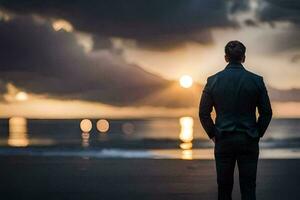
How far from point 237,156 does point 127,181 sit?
7.06m

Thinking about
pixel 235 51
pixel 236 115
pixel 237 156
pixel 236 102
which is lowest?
pixel 237 156

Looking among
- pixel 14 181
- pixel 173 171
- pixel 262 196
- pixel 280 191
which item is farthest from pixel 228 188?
pixel 173 171

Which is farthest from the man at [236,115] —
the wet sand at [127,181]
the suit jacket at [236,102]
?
the wet sand at [127,181]

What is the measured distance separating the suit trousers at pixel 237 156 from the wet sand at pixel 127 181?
409cm

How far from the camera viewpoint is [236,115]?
5875 mm

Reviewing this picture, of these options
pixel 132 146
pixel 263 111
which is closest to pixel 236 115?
pixel 263 111

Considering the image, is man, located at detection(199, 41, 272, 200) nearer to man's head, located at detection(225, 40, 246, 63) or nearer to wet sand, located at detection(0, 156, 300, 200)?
man's head, located at detection(225, 40, 246, 63)

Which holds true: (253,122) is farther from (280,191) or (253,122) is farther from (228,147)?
(280,191)

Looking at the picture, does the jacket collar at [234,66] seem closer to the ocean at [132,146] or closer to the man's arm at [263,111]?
the man's arm at [263,111]

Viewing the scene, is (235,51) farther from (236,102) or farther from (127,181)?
(127,181)

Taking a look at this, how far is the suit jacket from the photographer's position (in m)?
5.86

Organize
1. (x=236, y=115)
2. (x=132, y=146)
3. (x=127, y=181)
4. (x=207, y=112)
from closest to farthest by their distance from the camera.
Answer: (x=236, y=115), (x=207, y=112), (x=127, y=181), (x=132, y=146)

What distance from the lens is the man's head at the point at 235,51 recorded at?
598cm

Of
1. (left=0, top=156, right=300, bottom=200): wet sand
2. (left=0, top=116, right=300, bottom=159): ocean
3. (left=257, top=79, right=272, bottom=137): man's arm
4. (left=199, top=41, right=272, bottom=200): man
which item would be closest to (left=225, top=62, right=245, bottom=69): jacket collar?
(left=199, top=41, right=272, bottom=200): man
